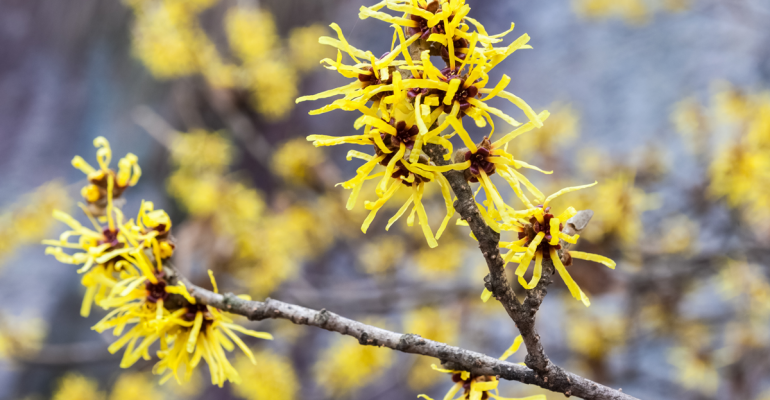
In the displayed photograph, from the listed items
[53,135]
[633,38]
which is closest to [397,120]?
[633,38]

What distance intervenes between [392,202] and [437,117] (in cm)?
117

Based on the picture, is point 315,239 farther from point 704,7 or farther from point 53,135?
point 704,7

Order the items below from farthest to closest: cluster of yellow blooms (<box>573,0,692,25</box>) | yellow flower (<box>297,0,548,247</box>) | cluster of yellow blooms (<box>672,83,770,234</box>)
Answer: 1. cluster of yellow blooms (<box>573,0,692,25</box>)
2. cluster of yellow blooms (<box>672,83,770,234</box>)
3. yellow flower (<box>297,0,548,247</box>)

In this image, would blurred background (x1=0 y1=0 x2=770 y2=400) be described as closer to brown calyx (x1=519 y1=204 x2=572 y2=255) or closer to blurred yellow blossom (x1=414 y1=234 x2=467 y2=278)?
blurred yellow blossom (x1=414 y1=234 x2=467 y2=278)

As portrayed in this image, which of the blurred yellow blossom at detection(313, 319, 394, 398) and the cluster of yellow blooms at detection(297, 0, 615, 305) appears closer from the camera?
the cluster of yellow blooms at detection(297, 0, 615, 305)

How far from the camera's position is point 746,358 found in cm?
118

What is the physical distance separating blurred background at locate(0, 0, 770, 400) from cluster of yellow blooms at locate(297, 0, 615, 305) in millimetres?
634

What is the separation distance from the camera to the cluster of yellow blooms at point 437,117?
27cm

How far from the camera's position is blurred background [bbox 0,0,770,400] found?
3.54 ft

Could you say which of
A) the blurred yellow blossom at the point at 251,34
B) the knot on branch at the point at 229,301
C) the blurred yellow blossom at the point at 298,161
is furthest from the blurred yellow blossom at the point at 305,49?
the knot on branch at the point at 229,301

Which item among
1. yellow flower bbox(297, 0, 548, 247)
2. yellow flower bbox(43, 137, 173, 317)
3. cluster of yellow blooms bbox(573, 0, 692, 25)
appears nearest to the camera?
yellow flower bbox(297, 0, 548, 247)

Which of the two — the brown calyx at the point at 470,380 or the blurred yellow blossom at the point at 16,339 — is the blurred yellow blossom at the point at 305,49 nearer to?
Answer: the blurred yellow blossom at the point at 16,339

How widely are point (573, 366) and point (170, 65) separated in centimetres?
153

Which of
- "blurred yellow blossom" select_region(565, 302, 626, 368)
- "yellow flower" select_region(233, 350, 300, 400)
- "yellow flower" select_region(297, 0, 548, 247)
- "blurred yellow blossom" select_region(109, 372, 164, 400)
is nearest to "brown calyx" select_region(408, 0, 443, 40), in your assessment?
"yellow flower" select_region(297, 0, 548, 247)
